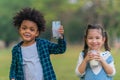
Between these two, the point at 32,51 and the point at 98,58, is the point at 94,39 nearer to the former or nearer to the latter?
the point at 98,58

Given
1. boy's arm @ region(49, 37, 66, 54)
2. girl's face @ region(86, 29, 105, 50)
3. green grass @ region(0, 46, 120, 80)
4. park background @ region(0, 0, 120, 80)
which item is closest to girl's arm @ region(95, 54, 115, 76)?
girl's face @ region(86, 29, 105, 50)

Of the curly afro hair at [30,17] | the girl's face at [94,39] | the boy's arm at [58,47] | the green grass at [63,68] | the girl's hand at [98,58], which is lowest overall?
the green grass at [63,68]

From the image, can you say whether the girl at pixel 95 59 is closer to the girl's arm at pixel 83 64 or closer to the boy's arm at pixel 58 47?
the girl's arm at pixel 83 64

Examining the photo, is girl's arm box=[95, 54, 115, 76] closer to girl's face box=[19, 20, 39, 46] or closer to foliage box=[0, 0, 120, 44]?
girl's face box=[19, 20, 39, 46]

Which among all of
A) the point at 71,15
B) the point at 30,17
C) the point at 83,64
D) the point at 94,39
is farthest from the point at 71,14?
the point at 83,64

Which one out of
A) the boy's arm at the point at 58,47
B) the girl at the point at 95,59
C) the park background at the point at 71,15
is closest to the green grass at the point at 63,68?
the boy's arm at the point at 58,47

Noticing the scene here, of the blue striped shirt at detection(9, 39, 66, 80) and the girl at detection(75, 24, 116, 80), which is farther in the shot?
the blue striped shirt at detection(9, 39, 66, 80)

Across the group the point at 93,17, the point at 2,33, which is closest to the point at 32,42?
the point at 93,17

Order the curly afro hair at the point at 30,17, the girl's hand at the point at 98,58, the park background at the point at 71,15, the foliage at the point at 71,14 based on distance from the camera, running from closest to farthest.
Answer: the girl's hand at the point at 98,58 → the curly afro hair at the point at 30,17 → the park background at the point at 71,15 → the foliage at the point at 71,14

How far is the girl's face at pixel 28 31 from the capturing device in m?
4.39

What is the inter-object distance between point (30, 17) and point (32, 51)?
14.9 inches

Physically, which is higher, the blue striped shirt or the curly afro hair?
the curly afro hair

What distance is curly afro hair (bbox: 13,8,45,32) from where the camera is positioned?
445 cm

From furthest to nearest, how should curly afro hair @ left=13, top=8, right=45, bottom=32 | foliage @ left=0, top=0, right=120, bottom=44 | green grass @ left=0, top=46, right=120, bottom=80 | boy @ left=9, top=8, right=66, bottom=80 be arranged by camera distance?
1. foliage @ left=0, top=0, right=120, bottom=44
2. green grass @ left=0, top=46, right=120, bottom=80
3. curly afro hair @ left=13, top=8, right=45, bottom=32
4. boy @ left=9, top=8, right=66, bottom=80
